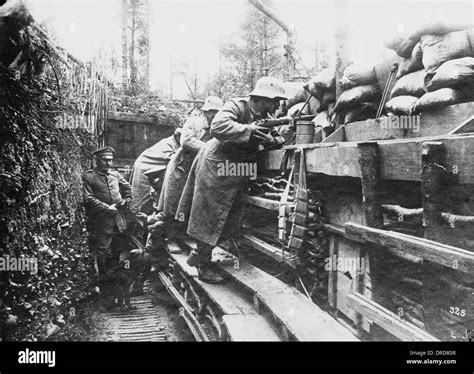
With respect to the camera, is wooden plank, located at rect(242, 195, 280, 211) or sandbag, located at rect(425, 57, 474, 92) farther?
wooden plank, located at rect(242, 195, 280, 211)

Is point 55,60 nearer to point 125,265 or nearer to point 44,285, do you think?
point 44,285

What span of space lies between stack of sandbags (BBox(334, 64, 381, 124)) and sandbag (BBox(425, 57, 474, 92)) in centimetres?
82

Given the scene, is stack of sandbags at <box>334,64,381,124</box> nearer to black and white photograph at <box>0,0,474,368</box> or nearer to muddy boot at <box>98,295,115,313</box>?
black and white photograph at <box>0,0,474,368</box>

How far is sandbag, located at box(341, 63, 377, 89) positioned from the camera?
3168 millimetres

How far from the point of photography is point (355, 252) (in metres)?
2.37

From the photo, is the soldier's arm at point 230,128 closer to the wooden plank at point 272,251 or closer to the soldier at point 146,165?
the wooden plank at point 272,251

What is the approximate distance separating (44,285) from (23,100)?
4.29ft

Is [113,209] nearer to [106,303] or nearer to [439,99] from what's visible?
[106,303]

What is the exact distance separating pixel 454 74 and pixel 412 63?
0.64 m

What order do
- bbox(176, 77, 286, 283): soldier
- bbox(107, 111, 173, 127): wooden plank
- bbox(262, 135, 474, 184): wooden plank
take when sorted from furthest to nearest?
1. bbox(107, 111, 173, 127): wooden plank
2. bbox(176, 77, 286, 283): soldier
3. bbox(262, 135, 474, 184): wooden plank

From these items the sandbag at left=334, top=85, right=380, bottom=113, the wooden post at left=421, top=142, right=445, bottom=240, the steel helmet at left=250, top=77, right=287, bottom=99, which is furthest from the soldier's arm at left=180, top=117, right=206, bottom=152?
the wooden post at left=421, top=142, right=445, bottom=240

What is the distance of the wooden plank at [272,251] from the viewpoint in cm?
271
